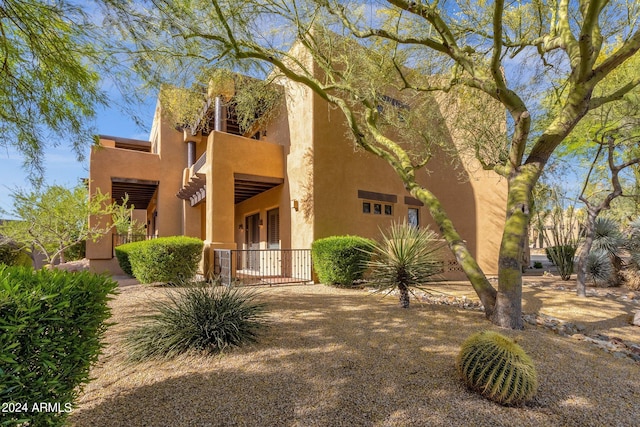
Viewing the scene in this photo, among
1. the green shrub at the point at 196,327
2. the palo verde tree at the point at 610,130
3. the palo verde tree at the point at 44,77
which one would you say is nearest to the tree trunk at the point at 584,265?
the palo verde tree at the point at 610,130

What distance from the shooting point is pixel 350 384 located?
3311 mm

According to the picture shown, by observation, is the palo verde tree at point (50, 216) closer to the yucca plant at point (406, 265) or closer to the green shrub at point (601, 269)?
the yucca plant at point (406, 265)

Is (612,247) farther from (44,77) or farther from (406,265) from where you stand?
(44,77)

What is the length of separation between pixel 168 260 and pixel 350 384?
7.53m

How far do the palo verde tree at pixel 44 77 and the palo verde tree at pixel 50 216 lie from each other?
14.0 feet

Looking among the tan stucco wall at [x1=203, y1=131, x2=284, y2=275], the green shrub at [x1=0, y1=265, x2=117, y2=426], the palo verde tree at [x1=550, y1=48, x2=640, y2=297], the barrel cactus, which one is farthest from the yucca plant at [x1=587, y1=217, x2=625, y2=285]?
the green shrub at [x1=0, y1=265, x2=117, y2=426]

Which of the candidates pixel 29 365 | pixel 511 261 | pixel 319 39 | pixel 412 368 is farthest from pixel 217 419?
pixel 319 39

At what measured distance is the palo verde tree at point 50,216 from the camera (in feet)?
33.2

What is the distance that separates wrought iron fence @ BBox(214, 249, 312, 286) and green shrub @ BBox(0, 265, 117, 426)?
5697 millimetres

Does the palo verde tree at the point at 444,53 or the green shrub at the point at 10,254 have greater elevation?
the palo verde tree at the point at 444,53

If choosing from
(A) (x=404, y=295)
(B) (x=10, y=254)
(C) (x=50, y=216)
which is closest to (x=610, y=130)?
(A) (x=404, y=295)

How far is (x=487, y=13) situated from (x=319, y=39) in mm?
4235

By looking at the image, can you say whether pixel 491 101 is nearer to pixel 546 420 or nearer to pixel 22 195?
pixel 546 420

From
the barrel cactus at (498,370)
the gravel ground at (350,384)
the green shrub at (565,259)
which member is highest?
the green shrub at (565,259)
